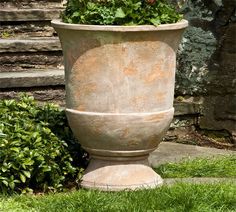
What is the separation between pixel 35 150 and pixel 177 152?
1.59m

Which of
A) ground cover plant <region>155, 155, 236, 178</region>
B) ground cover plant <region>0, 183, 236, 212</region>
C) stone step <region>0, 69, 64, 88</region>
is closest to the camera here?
ground cover plant <region>0, 183, 236, 212</region>

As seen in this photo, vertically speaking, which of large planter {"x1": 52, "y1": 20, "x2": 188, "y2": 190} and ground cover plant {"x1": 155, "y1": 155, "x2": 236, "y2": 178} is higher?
large planter {"x1": 52, "y1": 20, "x2": 188, "y2": 190}

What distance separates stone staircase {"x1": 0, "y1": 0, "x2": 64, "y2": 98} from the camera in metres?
7.07

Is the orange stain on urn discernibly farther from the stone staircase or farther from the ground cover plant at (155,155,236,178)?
the stone staircase

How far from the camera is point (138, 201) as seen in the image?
5.19 meters

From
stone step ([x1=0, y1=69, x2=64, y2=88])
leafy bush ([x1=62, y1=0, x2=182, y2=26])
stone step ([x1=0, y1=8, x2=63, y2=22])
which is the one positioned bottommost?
stone step ([x1=0, y1=69, x2=64, y2=88])

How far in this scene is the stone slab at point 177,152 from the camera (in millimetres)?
6520

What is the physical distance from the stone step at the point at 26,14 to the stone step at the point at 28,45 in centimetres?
36

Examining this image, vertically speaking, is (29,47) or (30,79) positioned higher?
(29,47)

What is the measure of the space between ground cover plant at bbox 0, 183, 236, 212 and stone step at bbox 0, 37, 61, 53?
7.24 feet

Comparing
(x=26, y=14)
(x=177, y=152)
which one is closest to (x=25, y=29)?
(x=26, y=14)

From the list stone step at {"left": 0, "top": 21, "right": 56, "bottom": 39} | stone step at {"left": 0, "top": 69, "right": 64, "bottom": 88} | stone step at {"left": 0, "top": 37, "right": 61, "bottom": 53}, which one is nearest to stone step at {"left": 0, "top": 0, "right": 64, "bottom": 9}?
stone step at {"left": 0, "top": 21, "right": 56, "bottom": 39}

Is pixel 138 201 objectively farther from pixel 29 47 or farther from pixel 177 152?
pixel 29 47

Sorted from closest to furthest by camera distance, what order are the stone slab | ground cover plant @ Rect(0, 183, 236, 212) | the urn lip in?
ground cover plant @ Rect(0, 183, 236, 212)
the urn lip
the stone slab
